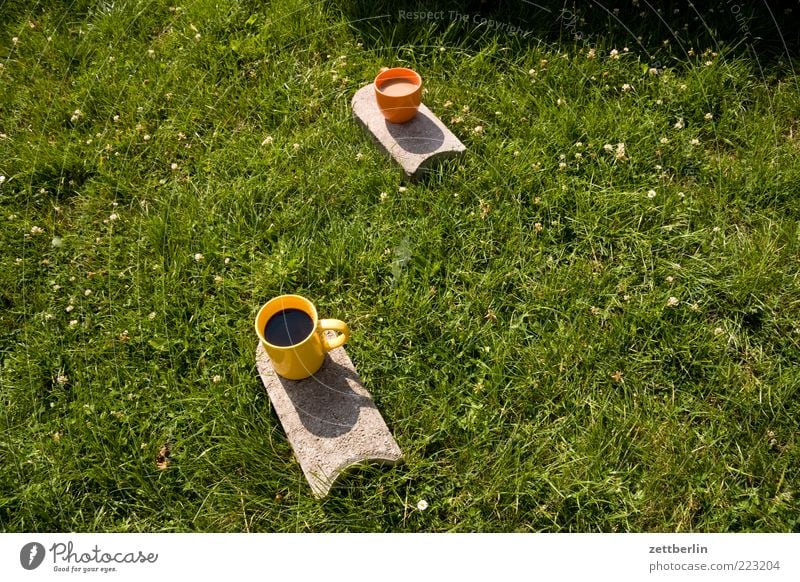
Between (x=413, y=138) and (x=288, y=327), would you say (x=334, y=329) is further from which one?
(x=413, y=138)

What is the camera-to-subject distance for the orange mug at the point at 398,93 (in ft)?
12.6

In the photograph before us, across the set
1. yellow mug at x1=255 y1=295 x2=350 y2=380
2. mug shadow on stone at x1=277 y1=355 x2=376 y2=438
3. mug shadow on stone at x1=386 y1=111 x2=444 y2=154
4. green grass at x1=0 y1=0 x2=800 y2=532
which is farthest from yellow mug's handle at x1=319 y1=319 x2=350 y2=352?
mug shadow on stone at x1=386 y1=111 x2=444 y2=154

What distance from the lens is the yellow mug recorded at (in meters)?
2.82

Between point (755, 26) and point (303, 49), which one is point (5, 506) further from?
point (755, 26)

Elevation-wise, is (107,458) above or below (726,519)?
above

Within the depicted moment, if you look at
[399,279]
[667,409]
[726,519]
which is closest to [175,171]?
[399,279]

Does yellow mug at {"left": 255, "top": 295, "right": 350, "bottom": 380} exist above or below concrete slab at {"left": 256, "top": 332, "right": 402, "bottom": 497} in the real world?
above

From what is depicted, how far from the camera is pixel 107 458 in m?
2.95

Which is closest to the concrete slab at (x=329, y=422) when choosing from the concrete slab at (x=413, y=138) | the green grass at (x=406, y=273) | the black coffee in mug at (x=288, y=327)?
the green grass at (x=406, y=273)

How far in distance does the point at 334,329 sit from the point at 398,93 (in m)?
1.76

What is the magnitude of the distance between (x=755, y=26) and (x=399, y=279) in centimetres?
307

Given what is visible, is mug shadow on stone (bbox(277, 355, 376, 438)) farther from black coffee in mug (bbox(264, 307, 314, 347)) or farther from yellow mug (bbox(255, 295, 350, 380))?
black coffee in mug (bbox(264, 307, 314, 347))

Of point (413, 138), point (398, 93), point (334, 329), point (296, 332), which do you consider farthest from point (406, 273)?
point (398, 93)

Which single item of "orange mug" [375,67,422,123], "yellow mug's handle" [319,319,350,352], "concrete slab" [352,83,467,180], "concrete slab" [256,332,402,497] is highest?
"orange mug" [375,67,422,123]
